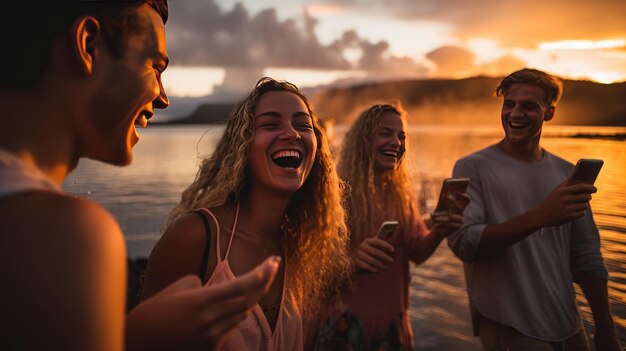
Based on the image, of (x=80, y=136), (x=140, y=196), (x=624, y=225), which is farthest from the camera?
(x=140, y=196)

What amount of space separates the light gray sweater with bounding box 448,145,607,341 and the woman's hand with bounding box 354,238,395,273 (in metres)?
0.95

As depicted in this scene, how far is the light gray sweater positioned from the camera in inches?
147

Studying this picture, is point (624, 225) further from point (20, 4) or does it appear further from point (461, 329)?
point (20, 4)

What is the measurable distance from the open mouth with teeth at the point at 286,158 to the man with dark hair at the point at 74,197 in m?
1.42

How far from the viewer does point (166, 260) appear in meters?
2.33

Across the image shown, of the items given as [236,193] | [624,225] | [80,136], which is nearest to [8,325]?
[80,136]

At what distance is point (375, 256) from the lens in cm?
342

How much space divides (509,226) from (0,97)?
3580mm

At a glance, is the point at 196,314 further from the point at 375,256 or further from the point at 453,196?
the point at 453,196

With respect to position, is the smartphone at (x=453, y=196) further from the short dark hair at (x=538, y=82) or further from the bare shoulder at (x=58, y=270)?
the bare shoulder at (x=58, y=270)

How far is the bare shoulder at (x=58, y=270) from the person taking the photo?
2.64ft

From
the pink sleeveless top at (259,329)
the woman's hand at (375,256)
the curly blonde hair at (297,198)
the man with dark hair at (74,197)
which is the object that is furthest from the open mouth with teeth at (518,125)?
the man with dark hair at (74,197)

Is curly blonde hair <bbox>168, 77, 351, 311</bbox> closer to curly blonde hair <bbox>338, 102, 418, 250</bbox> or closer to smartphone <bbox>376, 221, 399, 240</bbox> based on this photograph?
smartphone <bbox>376, 221, 399, 240</bbox>

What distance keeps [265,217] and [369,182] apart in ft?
6.23
